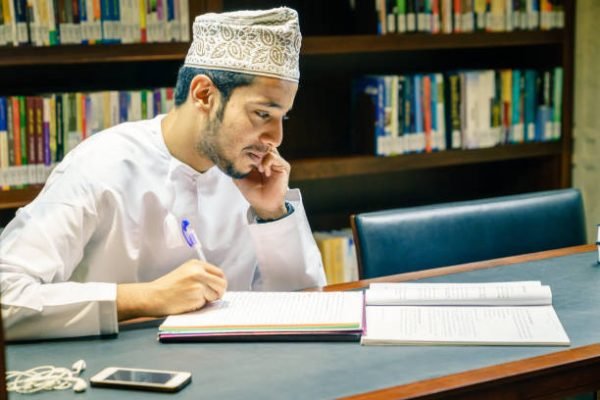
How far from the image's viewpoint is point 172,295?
Result: 60.1 inches

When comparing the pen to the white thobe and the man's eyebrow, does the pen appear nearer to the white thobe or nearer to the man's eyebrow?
A: the white thobe

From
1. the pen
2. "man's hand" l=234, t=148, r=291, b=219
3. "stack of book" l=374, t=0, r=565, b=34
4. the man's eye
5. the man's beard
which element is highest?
"stack of book" l=374, t=0, r=565, b=34

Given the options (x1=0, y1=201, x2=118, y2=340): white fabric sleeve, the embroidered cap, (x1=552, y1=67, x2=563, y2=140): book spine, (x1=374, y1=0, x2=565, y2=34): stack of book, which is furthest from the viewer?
(x1=552, y1=67, x2=563, y2=140): book spine

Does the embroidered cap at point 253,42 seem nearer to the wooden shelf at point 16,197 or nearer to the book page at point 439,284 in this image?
the book page at point 439,284

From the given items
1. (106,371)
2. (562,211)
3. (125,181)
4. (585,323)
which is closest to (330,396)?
(106,371)

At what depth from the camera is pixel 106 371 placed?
128 cm

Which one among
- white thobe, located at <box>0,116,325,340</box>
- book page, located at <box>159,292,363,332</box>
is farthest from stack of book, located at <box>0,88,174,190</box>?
book page, located at <box>159,292,363,332</box>

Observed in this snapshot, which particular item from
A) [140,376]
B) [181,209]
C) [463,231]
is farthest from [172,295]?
[463,231]

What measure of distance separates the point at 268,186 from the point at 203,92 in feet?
0.87

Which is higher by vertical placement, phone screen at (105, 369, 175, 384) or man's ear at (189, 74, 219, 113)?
man's ear at (189, 74, 219, 113)

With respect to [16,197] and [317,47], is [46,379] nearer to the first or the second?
Answer: [16,197]

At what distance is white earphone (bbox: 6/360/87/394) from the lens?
1229 mm

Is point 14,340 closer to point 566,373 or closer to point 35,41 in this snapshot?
point 566,373

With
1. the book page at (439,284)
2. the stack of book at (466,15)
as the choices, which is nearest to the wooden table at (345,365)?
the book page at (439,284)
